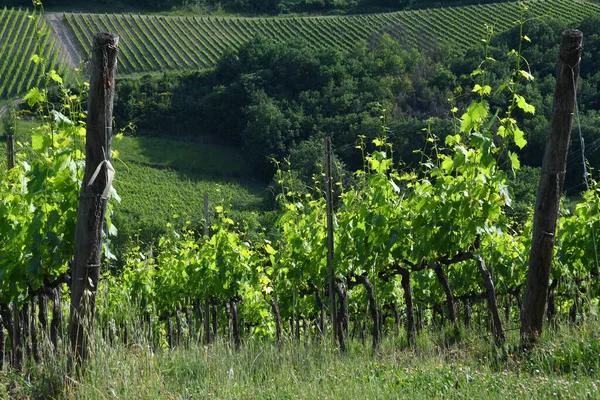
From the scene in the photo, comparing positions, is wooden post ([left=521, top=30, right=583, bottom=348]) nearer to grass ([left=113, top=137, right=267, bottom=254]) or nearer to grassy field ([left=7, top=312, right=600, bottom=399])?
grassy field ([left=7, top=312, right=600, bottom=399])

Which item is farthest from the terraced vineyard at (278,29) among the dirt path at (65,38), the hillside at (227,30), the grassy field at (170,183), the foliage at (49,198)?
the foliage at (49,198)

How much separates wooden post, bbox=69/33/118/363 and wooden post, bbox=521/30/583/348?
9.14 ft

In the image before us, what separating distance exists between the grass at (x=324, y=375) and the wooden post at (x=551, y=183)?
229 mm

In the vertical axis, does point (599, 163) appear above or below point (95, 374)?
above

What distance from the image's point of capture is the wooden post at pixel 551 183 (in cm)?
495

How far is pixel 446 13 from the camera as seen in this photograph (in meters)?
63.8

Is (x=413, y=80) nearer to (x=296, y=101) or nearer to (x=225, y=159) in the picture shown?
(x=296, y=101)

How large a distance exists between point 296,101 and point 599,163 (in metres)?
26.0

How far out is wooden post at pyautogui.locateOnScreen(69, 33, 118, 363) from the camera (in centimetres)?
449

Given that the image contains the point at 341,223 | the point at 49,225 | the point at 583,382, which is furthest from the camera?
the point at 341,223

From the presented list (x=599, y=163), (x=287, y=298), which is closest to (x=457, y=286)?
(x=287, y=298)

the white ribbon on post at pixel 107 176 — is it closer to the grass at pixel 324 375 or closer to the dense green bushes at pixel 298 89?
the grass at pixel 324 375

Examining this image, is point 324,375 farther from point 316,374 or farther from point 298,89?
point 298,89

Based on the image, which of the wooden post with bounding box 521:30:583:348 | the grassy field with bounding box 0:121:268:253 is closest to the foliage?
the wooden post with bounding box 521:30:583:348
